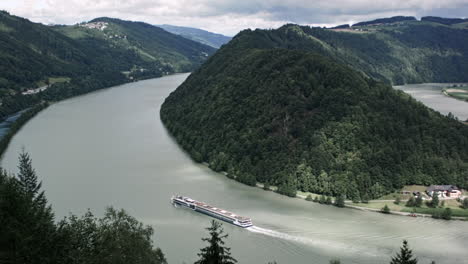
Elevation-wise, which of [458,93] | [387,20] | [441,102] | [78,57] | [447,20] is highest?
[387,20]

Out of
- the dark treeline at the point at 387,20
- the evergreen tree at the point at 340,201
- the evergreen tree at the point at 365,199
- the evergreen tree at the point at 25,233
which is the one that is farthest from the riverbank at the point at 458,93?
the evergreen tree at the point at 25,233

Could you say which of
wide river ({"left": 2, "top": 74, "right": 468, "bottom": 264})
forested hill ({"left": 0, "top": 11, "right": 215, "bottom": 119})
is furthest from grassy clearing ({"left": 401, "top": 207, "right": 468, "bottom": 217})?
forested hill ({"left": 0, "top": 11, "right": 215, "bottom": 119})

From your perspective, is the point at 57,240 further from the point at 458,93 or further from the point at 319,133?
the point at 458,93

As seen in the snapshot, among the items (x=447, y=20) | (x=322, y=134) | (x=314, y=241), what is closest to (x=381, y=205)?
(x=314, y=241)

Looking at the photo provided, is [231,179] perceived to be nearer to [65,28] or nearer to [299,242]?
[299,242]

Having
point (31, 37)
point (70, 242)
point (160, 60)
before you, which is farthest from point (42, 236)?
point (160, 60)
